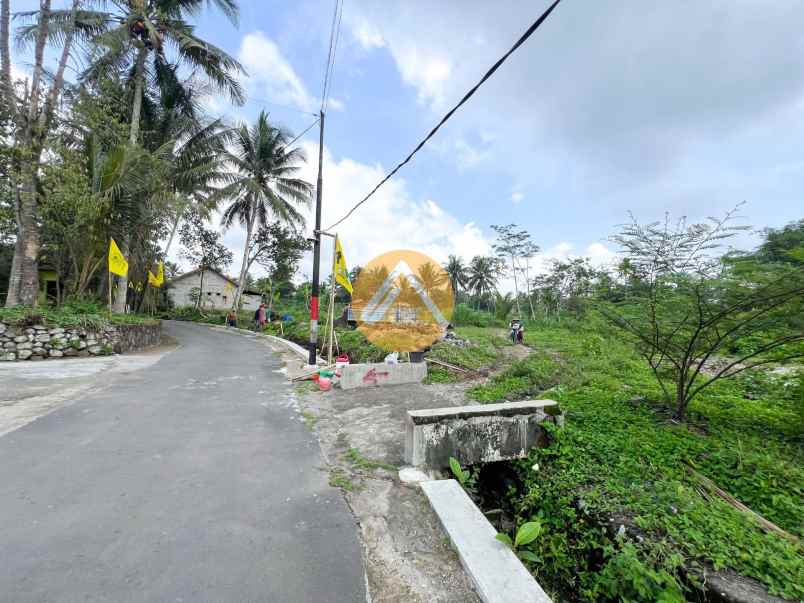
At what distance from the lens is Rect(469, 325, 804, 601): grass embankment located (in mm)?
2051

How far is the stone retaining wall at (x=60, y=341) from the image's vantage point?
25.2 ft

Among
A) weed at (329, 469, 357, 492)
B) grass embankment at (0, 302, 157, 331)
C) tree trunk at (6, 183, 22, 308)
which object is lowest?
weed at (329, 469, 357, 492)

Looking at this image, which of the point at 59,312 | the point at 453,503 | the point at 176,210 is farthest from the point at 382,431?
the point at 176,210

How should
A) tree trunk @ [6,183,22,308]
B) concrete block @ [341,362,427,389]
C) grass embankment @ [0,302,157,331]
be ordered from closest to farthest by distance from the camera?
concrete block @ [341,362,427,389] < grass embankment @ [0,302,157,331] < tree trunk @ [6,183,22,308]

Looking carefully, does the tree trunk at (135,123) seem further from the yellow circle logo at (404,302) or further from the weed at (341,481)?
the weed at (341,481)

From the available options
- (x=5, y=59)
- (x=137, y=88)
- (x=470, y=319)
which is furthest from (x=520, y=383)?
(x=470, y=319)

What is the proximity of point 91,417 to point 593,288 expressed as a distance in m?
7.15

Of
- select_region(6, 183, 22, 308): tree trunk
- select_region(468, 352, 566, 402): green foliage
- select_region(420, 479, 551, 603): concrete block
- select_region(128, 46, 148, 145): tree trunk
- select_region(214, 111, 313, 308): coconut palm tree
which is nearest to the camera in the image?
select_region(420, 479, 551, 603): concrete block

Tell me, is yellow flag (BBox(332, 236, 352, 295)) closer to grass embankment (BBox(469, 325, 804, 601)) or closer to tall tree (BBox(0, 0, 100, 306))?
grass embankment (BBox(469, 325, 804, 601))

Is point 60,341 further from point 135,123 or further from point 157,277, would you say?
point 157,277

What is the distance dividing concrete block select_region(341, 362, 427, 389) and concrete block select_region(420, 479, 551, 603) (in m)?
4.00

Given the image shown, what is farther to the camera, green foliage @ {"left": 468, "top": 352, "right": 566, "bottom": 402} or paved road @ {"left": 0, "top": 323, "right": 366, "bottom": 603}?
green foliage @ {"left": 468, "top": 352, "right": 566, "bottom": 402}

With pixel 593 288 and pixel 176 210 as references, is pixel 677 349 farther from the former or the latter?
pixel 176 210

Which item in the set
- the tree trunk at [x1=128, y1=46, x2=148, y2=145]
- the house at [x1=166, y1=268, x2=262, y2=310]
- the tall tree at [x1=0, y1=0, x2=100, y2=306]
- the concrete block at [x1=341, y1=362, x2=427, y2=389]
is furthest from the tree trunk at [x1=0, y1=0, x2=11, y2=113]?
the house at [x1=166, y1=268, x2=262, y2=310]
